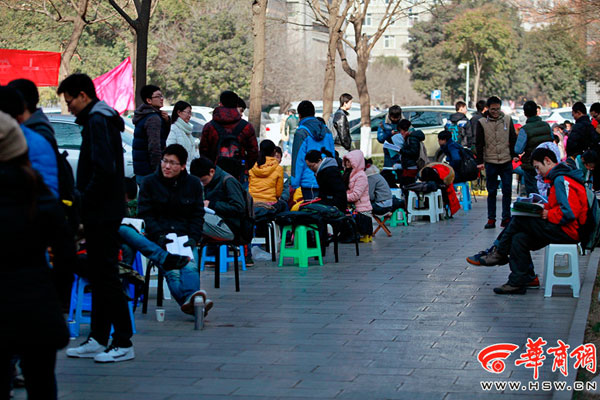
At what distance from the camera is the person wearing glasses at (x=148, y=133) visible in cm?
1071

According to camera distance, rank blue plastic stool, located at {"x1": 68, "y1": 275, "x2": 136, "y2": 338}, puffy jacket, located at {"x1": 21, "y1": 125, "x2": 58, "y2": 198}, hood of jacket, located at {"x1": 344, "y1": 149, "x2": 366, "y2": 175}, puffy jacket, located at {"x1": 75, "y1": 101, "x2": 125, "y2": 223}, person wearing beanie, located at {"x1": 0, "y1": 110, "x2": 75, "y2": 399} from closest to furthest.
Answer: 1. person wearing beanie, located at {"x1": 0, "y1": 110, "x2": 75, "y2": 399}
2. puffy jacket, located at {"x1": 21, "y1": 125, "x2": 58, "y2": 198}
3. puffy jacket, located at {"x1": 75, "y1": 101, "x2": 125, "y2": 223}
4. blue plastic stool, located at {"x1": 68, "y1": 275, "x2": 136, "y2": 338}
5. hood of jacket, located at {"x1": 344, "y1": 149, "x2": 366, "y2": 175}

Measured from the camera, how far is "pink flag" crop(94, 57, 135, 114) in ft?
55.7

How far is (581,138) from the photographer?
48.7ft

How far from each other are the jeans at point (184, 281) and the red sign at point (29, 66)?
414 inches

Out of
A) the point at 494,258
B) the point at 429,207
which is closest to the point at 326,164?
the point at 494,258

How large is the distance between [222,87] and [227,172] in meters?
42.3

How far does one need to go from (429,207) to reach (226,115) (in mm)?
5844

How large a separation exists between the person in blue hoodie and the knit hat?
27.0 feet

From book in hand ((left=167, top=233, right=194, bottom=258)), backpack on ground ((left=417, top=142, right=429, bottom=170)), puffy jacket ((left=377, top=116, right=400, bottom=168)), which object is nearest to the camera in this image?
book in hand ((left=167, top=233, right=194, bottom=258))

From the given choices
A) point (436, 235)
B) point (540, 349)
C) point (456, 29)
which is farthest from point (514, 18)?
point (540, 349)

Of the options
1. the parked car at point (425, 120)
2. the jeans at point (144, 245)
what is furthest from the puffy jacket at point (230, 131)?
the parked car at point (425, 120)

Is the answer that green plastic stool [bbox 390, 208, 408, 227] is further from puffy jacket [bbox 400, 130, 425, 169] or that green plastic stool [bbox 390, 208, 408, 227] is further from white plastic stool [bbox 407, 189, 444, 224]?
puffy jacket [bbox 400, 130, 425, 169]

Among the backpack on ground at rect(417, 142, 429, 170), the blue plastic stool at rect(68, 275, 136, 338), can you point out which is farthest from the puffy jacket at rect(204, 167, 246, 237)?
the backpack on ground at rect(417, 142, 429, 170)

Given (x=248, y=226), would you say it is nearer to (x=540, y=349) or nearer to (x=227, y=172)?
(x=227, y=172)
